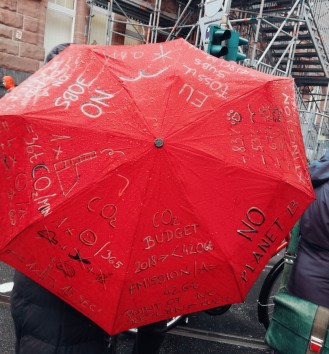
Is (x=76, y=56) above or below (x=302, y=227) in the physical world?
above

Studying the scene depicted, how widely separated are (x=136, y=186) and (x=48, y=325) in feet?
2.25

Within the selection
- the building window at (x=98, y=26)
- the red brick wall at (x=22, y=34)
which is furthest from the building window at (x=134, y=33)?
the red brick wall at (x=22, y=34)

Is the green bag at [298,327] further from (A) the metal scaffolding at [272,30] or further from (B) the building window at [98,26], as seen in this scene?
(B) the building window at [98,26]

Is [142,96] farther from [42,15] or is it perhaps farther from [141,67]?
[42,15]

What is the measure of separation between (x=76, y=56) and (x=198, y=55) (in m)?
0.51

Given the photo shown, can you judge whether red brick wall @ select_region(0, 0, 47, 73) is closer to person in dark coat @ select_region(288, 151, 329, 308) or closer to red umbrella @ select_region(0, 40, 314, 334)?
red umbrella @ select_region(0, 40, 314, 334)

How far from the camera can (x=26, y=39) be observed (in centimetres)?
890

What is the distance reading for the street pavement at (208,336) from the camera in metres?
3.33

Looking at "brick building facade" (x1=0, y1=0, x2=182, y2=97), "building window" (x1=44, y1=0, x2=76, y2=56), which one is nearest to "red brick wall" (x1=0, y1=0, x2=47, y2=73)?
"brick building facade" (x1=0, y1=0, x2=182, y2=97)

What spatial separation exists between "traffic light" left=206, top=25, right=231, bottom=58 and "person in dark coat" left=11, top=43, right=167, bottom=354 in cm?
543

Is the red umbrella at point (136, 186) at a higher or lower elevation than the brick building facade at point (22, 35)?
lower

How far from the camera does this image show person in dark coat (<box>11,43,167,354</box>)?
1.59 meters

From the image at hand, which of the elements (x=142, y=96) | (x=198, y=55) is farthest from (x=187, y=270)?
(x=198, y=55)

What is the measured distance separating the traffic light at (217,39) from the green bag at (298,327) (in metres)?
4.87
